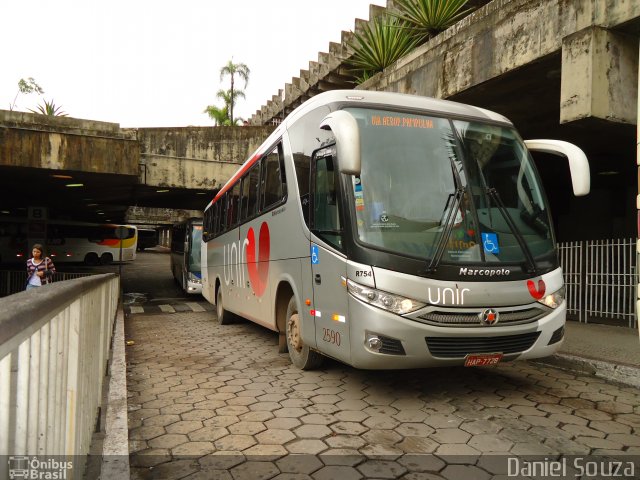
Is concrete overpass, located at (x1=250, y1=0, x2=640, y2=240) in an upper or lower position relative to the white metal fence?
upper

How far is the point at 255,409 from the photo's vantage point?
464 cm

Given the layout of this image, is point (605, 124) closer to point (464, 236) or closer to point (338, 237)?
point (464, 236)

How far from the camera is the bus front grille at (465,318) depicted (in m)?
4.36

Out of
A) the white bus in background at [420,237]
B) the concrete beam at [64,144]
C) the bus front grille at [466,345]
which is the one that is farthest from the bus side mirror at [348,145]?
the concrete beam at [64,144]

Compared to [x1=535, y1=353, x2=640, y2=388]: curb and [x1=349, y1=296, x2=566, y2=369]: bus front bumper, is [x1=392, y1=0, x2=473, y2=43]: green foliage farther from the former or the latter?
[x1=349, y1=296, x2=566, y2=369]: bus front bumper

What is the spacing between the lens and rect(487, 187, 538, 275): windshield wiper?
4719 mm

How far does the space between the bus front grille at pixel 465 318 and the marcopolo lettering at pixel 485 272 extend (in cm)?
33

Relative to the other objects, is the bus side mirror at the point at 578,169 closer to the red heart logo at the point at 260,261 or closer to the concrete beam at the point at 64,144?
the red heart logo at the point at 260,261

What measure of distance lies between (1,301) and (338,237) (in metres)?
3.46

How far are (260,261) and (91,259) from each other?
34.1m

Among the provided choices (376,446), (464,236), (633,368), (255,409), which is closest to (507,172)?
(464,236)

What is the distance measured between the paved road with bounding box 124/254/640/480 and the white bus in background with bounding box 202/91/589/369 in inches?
19.4

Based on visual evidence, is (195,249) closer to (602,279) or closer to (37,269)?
(37,269)

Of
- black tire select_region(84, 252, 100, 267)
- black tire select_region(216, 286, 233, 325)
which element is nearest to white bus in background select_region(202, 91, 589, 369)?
black tire select_region(216, 286, 233, 325)
